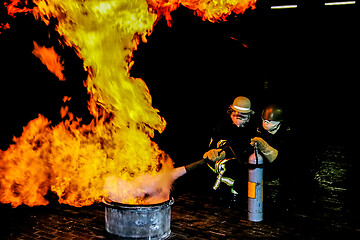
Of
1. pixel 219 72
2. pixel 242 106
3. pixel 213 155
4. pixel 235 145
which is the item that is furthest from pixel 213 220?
pixel 219 72

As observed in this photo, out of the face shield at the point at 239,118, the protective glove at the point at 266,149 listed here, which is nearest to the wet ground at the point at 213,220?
the protective glove at the point at 266,149

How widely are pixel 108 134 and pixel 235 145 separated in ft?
7.26

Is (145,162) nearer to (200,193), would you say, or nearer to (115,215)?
(115,215)

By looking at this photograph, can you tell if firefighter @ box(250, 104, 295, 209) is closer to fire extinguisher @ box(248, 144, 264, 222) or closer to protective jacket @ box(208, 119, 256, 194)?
fire extinguisher @ box(248, 144, 264, 222)

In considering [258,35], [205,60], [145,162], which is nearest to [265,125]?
[145,162]

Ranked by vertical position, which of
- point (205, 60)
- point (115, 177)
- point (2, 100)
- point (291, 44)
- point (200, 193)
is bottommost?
point (200, 193)

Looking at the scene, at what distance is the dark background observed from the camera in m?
9.83

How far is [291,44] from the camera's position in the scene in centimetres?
1541

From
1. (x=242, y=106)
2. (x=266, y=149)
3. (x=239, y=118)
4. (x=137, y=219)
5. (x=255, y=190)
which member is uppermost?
(x=242, y=106)

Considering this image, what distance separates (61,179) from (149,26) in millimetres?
3182

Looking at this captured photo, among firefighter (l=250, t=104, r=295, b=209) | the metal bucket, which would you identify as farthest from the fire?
firefighter (l=250, t=104, r=295, b=209)

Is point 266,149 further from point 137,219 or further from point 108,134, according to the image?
point 108,134

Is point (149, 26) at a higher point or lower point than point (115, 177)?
higher

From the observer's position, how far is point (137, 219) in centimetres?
494
